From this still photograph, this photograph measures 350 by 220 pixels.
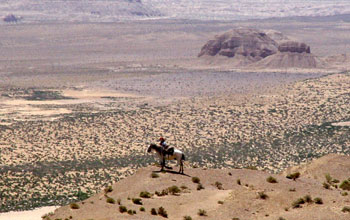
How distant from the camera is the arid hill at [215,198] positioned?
25.4 meters

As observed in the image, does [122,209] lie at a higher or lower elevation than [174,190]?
higher

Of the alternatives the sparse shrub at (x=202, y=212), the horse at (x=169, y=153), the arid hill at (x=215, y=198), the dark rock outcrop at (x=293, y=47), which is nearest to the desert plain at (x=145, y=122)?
the dark rock outcrop at (x=293, y=47)

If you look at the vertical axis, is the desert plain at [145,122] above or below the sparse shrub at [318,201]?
below

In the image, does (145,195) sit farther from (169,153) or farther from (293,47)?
(293,47)

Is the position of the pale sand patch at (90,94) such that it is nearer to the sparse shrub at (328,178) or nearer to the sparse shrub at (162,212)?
the sparse shrub at (328,178)

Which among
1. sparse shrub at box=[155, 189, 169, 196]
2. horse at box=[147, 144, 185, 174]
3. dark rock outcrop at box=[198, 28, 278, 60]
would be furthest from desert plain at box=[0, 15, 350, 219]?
sparse shrub at box=[155, 189, 169, 196]

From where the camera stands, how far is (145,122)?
A: 76.3 metres

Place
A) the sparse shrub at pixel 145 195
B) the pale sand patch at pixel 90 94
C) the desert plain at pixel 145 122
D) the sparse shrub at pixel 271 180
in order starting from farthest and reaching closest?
the pale sand patch at pixel 90 94 < the desert plain at pixel 145 122 < the sparse shrub at pixel 271 180 < the sparse shrub at pixel 145 195

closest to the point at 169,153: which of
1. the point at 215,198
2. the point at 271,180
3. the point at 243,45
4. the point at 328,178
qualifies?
the point at 215,198

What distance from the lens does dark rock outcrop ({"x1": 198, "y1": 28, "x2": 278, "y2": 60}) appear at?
15338 cm

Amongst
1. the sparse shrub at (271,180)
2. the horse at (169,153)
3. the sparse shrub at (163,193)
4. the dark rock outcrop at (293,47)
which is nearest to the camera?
the sparse shrub at (163,193)

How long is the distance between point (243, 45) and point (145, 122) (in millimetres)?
81434

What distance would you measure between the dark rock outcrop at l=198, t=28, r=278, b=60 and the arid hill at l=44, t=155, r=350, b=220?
123 meters

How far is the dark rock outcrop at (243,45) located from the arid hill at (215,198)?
123434 millimetres
